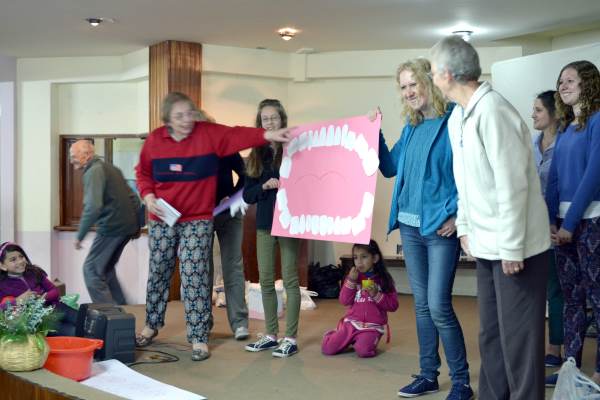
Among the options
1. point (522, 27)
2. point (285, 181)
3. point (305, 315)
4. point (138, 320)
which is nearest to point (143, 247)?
point (138, 320)

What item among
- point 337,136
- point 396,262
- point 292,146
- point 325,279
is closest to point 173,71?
point 325,279

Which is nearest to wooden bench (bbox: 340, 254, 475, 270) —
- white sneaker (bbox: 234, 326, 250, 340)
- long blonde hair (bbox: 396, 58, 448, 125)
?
white sneaker (bbox: 234, 326, 250, 340)

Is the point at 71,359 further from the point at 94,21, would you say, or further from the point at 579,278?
the point at 94,21

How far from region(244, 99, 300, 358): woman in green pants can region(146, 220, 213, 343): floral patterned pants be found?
30 centimetres

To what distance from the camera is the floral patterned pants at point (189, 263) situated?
408 centimetres

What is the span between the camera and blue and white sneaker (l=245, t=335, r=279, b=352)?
429cm

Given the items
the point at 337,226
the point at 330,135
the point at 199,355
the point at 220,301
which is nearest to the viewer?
the point at 337,226

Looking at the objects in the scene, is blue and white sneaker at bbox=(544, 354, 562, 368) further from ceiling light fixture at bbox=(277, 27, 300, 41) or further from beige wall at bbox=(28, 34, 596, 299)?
ceiling light fixture at bbox=(277, 27, 300, 41)

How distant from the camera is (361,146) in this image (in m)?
3.66

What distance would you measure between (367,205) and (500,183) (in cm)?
114

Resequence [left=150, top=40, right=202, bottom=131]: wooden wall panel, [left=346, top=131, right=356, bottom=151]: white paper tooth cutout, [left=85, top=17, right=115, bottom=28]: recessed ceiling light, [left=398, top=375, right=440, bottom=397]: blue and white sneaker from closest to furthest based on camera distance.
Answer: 1. [left=398, top=375, right=440, bottom=397]: blue and white sneaker
2. [left=346, top=131, right=356, bottom=151]: white paper tooth cutout
3. [left=85, top=17, right=115, bottom=28]: recessed ceiling light
4. [left=150, top=40, right=202, bottom=131]: wooden wall panel

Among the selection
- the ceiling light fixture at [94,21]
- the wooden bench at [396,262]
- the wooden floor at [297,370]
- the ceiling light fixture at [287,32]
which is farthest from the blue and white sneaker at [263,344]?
the ceiling light fixture at [94,21]

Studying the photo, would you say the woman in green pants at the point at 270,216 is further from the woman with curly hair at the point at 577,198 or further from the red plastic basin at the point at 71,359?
the woman with curly hair at the point at 577,198

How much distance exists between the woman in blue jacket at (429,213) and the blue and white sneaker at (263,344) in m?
1.22
